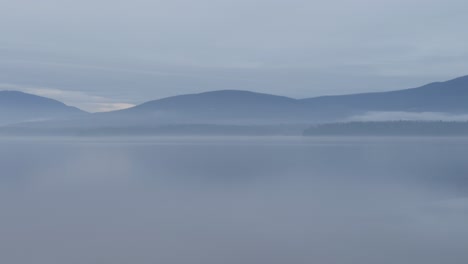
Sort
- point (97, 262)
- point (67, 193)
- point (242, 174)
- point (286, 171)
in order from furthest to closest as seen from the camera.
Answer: point (286, 171), point (242, 174), point (67, 193), point (97, 262)

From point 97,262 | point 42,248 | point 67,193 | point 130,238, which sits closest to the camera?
point 97,262

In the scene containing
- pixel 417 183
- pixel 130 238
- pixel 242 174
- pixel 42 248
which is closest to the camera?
pixel 42 248

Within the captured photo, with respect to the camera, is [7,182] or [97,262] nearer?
[97,262]

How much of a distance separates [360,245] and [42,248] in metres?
7.60

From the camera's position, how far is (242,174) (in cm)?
2919

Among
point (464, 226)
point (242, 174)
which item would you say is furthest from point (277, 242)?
point (242, 174)

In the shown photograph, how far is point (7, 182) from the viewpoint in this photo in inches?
964

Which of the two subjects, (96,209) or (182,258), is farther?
(96,209)

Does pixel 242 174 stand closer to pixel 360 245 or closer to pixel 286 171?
pixel 286 171

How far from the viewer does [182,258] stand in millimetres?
10688

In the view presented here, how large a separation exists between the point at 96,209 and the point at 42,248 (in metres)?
5.42

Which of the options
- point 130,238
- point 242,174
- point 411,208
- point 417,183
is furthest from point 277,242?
point 242,174

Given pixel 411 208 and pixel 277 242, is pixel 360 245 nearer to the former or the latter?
pixel 277 242

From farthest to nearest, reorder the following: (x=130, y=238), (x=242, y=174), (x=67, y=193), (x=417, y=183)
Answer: (x=242, y=174)
(x=417, y=183)
(x=67, y=193)
(x=130, y=238)
